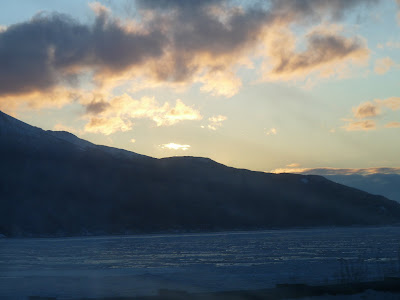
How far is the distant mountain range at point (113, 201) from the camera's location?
149050 mm

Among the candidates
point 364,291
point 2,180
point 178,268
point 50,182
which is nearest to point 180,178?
point 50,182

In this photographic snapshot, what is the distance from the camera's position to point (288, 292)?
2339 cm

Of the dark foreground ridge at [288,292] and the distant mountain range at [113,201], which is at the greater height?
the distant mountain range at [113,201]

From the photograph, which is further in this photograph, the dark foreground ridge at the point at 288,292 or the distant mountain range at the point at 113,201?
the distant mountain range at the point at 113,201

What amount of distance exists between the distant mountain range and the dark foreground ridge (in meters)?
118

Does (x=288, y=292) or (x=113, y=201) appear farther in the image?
(x=113, y=201)

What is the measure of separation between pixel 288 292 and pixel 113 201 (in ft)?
493

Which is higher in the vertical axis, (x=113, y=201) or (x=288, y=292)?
(x=113, y=201)

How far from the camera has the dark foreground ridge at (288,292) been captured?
22.6 m

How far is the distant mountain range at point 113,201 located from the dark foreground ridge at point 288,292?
11822cm

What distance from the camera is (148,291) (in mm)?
25000

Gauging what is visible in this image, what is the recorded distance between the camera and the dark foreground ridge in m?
22.6

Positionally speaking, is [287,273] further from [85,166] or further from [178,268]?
[85,166]

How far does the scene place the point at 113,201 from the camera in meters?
170
